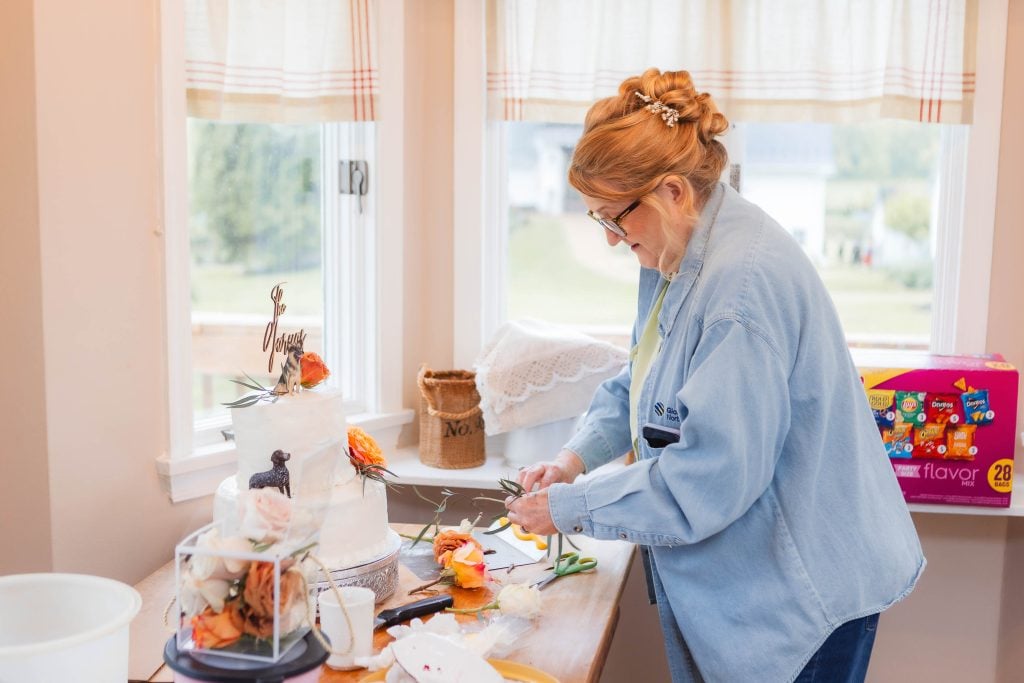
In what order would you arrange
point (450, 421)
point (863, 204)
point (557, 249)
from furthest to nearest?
1. point (557, 249)
2. point (863, 204)
3. point (450, 421)

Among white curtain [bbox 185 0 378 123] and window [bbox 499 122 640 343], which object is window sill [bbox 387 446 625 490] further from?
white curtain [bbox 185 0 378 123]

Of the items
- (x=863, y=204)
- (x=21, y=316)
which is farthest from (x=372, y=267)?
(x=863, y=204)

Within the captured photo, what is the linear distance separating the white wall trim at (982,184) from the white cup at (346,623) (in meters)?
1.88

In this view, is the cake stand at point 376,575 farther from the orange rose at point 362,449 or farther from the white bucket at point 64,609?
the white bucket at point 64,609

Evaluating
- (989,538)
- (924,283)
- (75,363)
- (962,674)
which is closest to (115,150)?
(75,363)

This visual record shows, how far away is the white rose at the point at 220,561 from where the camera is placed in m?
1.13

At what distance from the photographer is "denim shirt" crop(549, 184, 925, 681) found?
1398mm

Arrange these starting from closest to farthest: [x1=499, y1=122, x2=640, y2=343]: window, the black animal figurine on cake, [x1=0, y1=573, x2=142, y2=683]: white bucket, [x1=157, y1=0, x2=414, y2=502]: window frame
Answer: [x1=0, y1=573, x2=142, y2=683]: white bucket → the black animal figurine on cake → [x1=157, y1=0, x2=414, y2=502]: window frame → [x1=499, y1=122, x2=640, y2=343]: window

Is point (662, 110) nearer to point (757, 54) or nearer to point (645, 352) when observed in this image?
point (645, 352)

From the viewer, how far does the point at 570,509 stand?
5.13ft

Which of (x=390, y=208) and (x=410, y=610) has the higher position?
(x=390, y=208)

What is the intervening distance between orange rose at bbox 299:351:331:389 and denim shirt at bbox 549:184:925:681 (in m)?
0.45

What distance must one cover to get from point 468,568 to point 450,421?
835 mm

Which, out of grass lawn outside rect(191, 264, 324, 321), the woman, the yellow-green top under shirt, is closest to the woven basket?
grass lawn outside rect(191, 264, 324, 321)
